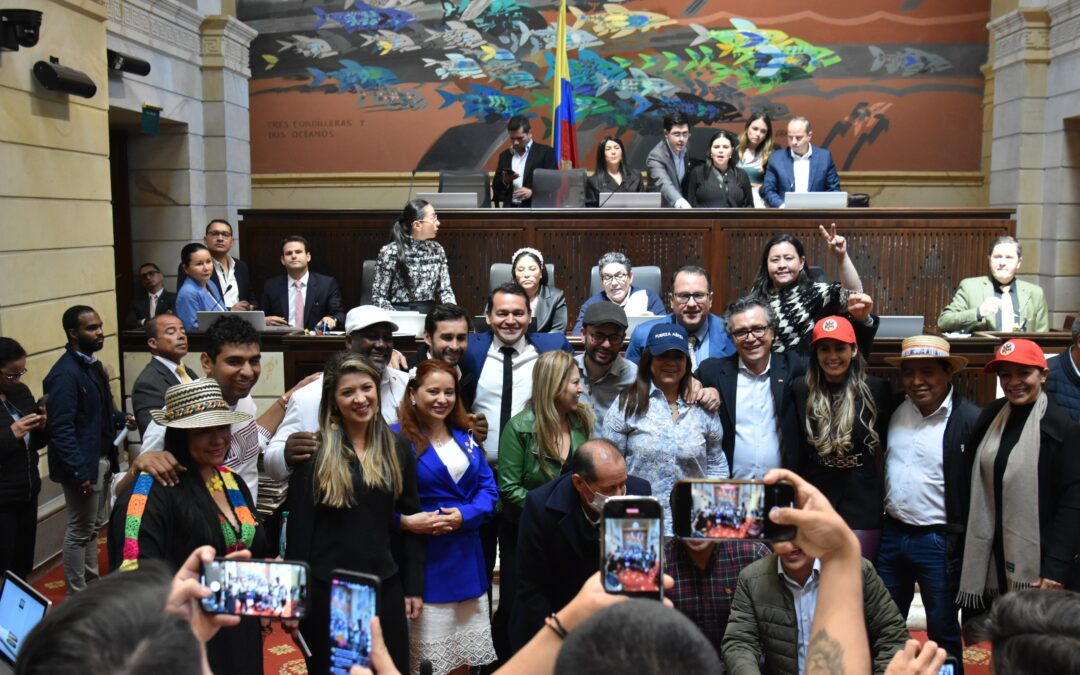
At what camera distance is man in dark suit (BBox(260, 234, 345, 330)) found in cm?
716

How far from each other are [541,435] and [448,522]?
1.59 ft

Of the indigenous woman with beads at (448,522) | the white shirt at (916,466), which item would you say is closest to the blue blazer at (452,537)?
the indigenous woman with beads at (448,522)

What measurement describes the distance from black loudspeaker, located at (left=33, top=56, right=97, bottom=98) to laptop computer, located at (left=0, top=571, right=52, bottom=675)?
5054 mm

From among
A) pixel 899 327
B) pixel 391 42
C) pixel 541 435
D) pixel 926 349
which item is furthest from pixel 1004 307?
pixel 391 42

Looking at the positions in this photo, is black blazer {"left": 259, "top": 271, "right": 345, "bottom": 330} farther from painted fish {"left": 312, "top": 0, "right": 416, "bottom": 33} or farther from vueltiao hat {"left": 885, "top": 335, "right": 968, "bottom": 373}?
painted fish {"left": 312, "top": 0, "right": 416, "bottom": 33}

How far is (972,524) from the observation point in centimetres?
361

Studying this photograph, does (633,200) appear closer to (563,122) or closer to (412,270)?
(563,122)

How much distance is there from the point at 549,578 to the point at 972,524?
164cm

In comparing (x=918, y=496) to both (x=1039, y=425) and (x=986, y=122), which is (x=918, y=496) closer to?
(x=1039, y=425)

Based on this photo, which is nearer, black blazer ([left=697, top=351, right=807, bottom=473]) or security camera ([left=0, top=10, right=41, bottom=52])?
black blazer ([left=697, top=351, right=807, bottom=473])

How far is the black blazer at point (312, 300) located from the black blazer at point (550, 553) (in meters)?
4.33

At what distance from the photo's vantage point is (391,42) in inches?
475

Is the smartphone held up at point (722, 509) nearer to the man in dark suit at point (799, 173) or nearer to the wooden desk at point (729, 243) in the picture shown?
the wooden desk at point (729, 243)

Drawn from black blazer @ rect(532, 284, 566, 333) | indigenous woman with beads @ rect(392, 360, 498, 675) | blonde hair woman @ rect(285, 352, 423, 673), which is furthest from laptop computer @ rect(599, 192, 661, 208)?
blonde hair woman @ rect(285, 352, 423, 673)
